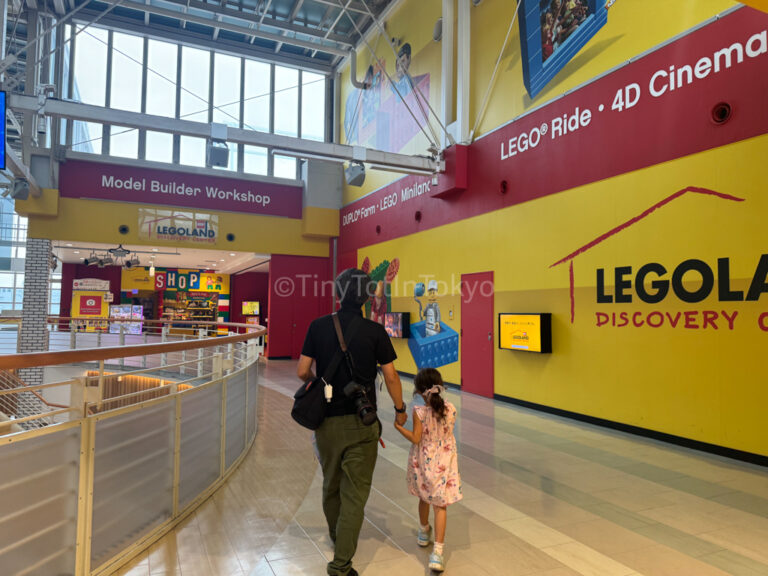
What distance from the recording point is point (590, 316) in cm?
611

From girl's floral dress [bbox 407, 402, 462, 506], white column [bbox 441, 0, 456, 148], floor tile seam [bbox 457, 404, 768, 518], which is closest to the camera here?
girl's floral dress [bbox 407, 402, 462, 506]

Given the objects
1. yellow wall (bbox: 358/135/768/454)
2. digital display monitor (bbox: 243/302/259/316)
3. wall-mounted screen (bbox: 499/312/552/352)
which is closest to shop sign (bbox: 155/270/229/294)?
digital display monitor (bbox: 243/302/259/316)

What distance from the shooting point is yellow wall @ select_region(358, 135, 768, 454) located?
4.54 m

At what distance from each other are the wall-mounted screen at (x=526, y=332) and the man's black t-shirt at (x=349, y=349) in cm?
477

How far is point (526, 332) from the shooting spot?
693 cm

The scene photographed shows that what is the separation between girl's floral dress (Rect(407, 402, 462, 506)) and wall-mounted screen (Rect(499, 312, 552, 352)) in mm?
4324

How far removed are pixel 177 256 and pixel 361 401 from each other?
1527 centimetres

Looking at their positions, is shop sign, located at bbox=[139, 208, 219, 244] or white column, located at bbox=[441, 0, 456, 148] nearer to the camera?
white column, located at bbox=[441, 0, 456, 148]

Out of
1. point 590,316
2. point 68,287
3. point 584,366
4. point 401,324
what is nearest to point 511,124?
point 590,316

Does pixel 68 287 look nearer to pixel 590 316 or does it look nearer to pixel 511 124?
pixel 511 124

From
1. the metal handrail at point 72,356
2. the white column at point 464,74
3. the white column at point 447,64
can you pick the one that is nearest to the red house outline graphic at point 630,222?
the white column at point 464,74

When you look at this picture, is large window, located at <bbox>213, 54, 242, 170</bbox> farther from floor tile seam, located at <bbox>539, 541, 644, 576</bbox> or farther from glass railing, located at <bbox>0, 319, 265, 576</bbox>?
floor tile seam, located at <bbox>539, 541, 644, 576</bbox>

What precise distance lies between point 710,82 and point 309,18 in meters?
10.7

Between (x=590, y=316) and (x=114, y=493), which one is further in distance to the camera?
(x=590, y=316)
